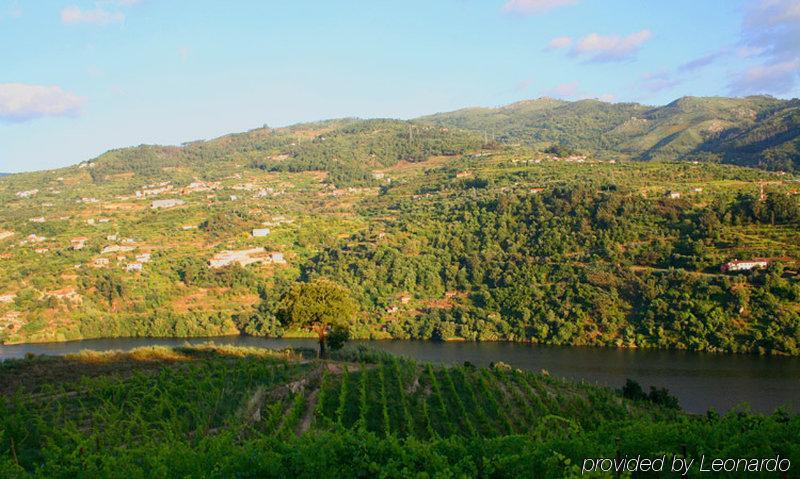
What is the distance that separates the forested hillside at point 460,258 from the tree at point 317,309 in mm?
16202

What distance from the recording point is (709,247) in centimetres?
4653

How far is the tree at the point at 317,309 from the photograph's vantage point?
93.1ft

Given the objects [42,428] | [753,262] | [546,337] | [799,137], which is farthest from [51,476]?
[799,137]

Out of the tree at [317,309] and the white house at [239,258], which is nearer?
the tree at [317,309]

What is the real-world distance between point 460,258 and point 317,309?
3037cm

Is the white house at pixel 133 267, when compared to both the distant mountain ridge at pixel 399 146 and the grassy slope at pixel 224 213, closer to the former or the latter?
the grassy slope at pixel 224 213

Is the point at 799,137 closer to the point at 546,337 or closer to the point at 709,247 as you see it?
the point at 709,247

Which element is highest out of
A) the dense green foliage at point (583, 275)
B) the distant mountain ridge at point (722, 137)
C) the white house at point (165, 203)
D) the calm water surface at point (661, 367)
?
the distant mountain ridge at point (722, 137)

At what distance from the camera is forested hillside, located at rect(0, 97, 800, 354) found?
140 feet

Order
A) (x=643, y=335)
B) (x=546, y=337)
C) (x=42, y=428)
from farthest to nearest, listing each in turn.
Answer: (x=546, y=337), (x=643, y=335), (x=42, y=428)

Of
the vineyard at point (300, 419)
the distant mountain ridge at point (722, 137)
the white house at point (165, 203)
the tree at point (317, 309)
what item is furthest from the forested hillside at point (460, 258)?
the distant mountain ridge at point (722, 137)

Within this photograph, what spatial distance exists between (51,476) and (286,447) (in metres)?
3.49

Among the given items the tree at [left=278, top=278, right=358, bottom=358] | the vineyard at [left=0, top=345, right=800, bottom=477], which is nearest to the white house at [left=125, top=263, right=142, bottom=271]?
the vineyard at [left=0, top=345, right=800, bottom=477]

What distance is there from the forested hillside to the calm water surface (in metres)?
1.90
